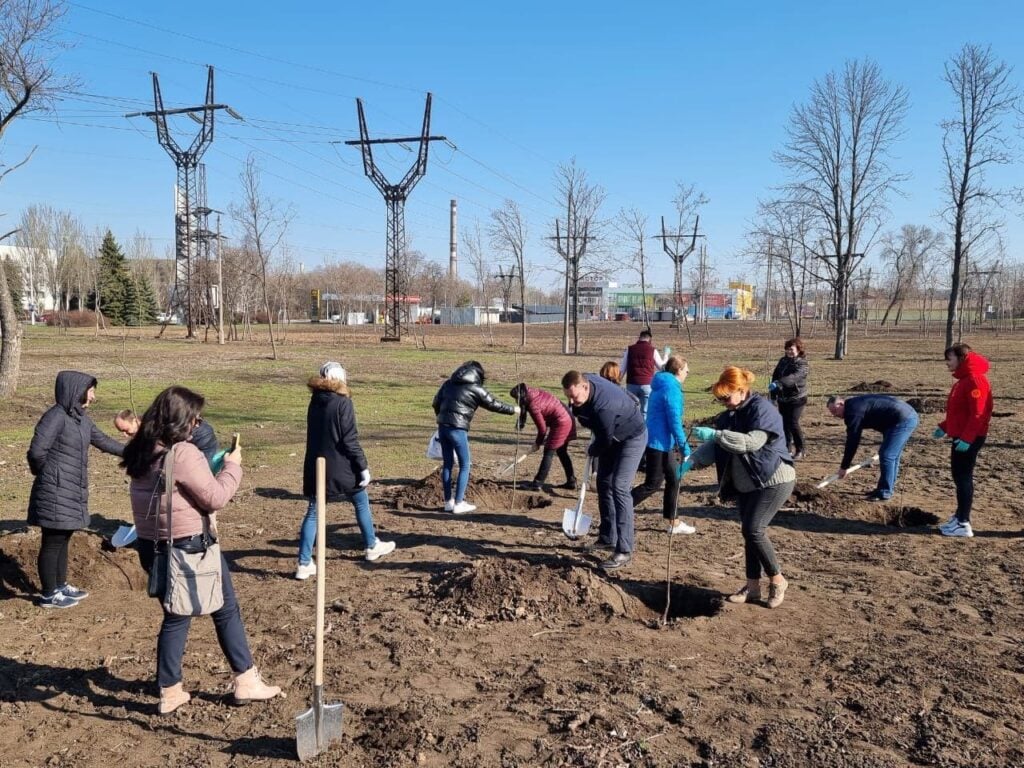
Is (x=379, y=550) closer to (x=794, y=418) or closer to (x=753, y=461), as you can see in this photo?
(x=753, y=461)

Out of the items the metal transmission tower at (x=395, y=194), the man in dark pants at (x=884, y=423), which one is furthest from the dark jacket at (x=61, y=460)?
the metal transmission tower at (x=395, y=194)

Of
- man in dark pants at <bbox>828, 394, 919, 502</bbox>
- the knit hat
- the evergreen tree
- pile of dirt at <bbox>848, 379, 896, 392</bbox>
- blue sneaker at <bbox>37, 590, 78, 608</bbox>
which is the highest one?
the evergreen tree

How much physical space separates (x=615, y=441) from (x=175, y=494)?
3.50m

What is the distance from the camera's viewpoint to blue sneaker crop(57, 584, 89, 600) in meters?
5.37

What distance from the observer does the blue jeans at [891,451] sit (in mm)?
8383

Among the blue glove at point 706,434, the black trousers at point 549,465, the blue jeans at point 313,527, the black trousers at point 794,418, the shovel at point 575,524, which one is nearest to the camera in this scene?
the blue glove at point 706,434

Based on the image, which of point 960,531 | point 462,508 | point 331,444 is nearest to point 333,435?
point 331,444

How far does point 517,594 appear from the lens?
5.32 metres

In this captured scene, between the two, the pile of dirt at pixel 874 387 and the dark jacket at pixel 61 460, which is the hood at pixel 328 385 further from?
the pile of dirt at pixel 874 387

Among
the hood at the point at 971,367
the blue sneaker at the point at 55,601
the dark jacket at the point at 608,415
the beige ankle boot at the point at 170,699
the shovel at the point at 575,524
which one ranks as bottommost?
the blue sneaker at the point at 55,601

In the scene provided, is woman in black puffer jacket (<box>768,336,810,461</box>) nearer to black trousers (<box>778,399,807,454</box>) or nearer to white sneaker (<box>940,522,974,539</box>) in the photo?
black trousers (<box>778,399,807,454</box>)

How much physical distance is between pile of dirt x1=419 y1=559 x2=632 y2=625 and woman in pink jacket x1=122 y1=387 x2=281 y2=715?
5.73ft

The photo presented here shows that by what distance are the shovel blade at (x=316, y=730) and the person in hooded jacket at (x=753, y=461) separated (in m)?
2.74

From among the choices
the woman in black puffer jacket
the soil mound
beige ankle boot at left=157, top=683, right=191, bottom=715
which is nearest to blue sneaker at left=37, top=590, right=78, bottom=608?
the soil mound
